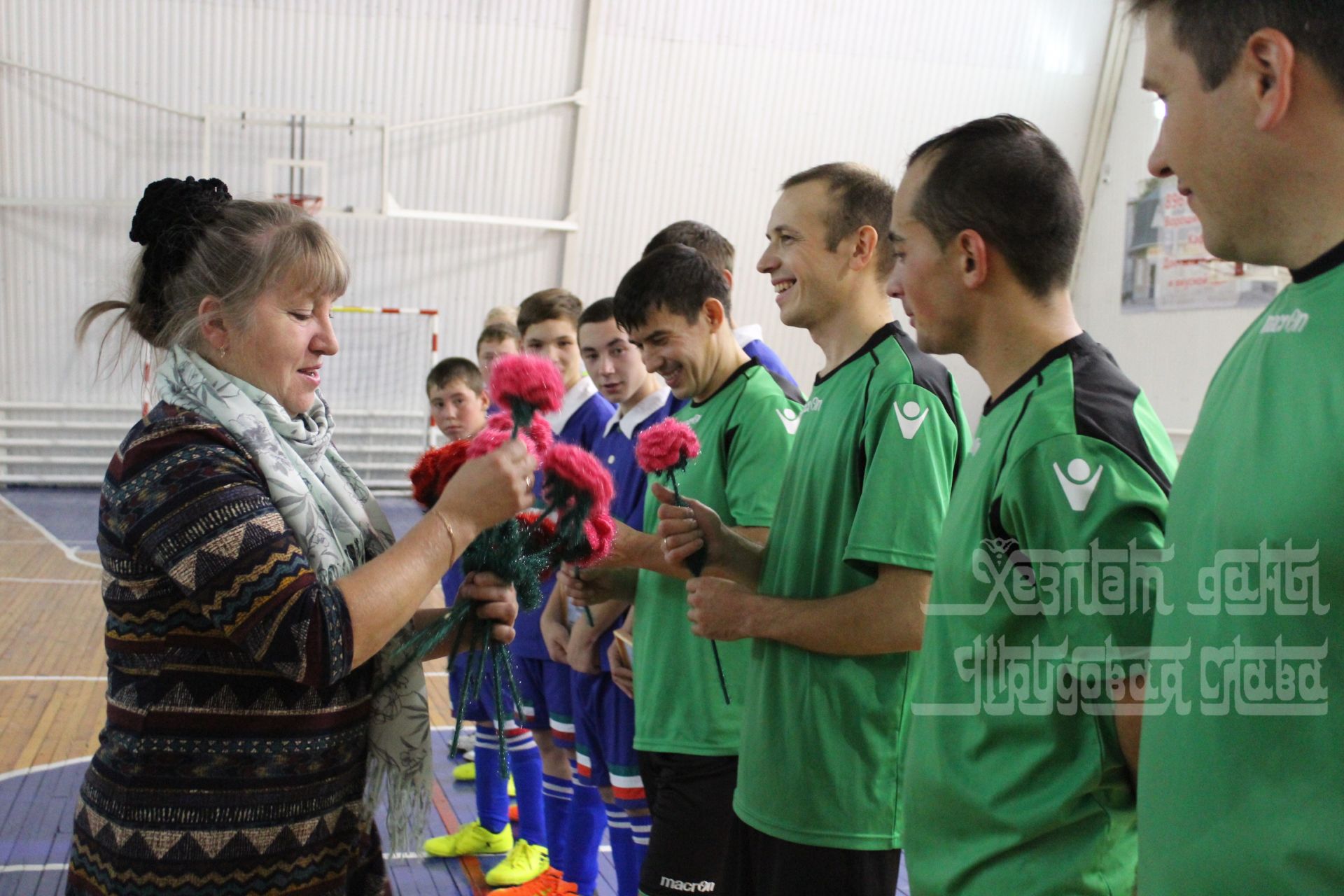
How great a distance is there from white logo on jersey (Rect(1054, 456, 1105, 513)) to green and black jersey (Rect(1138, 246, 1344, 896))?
258mm

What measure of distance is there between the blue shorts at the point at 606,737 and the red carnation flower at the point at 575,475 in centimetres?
121

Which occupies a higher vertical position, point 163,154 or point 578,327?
point 163,154

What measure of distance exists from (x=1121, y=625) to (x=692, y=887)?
1.35 m

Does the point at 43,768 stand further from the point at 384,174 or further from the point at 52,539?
the point at 384,174

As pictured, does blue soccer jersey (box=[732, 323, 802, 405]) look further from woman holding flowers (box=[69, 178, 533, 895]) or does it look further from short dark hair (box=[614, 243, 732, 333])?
woman holding flowers (box=[69, 178, 533, 895])

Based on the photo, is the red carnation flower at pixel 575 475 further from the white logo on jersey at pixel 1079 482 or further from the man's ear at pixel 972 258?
the white logo on jersey at pixel 1079 482

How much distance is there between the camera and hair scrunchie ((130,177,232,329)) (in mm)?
1616

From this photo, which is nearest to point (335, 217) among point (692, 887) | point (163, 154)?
point (163, 154)

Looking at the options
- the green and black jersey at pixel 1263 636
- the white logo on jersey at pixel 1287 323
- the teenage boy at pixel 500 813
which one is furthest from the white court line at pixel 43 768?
the white logo on jersey at pixel 1287 323

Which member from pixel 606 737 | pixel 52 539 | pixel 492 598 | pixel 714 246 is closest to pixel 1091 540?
pixel 492 598

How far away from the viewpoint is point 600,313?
3.27 metres

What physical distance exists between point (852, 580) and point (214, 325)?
107cm

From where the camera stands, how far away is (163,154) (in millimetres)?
10508

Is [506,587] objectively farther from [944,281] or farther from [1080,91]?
[1080,91]
